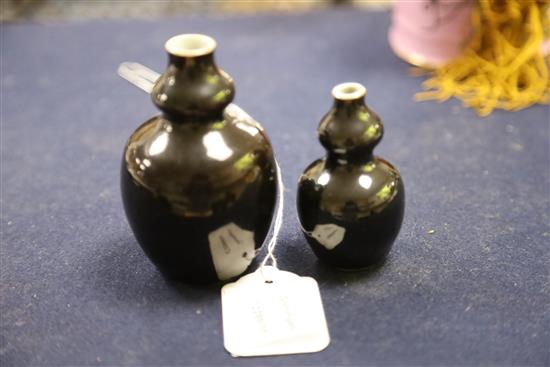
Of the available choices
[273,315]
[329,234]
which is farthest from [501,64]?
[273,315]

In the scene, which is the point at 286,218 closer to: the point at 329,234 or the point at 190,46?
the point at 329,234

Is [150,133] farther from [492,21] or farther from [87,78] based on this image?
[492,21]

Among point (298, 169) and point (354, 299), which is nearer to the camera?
point (354, 299)

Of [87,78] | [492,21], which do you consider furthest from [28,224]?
[492,21]

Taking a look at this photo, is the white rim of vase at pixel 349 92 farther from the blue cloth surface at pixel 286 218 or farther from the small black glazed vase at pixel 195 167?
the blue cloth surface at pixel 286 218

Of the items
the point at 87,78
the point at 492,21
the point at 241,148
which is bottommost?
the point at 87,78

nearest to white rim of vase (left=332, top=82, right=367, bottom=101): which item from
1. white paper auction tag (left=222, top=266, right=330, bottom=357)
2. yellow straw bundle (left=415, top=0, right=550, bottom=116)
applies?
white paper auction tag (left=222, top=266, right=330, bottom=357)

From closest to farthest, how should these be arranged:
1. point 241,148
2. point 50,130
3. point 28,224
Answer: point 241,148 → point 28,224 → point 50,130
